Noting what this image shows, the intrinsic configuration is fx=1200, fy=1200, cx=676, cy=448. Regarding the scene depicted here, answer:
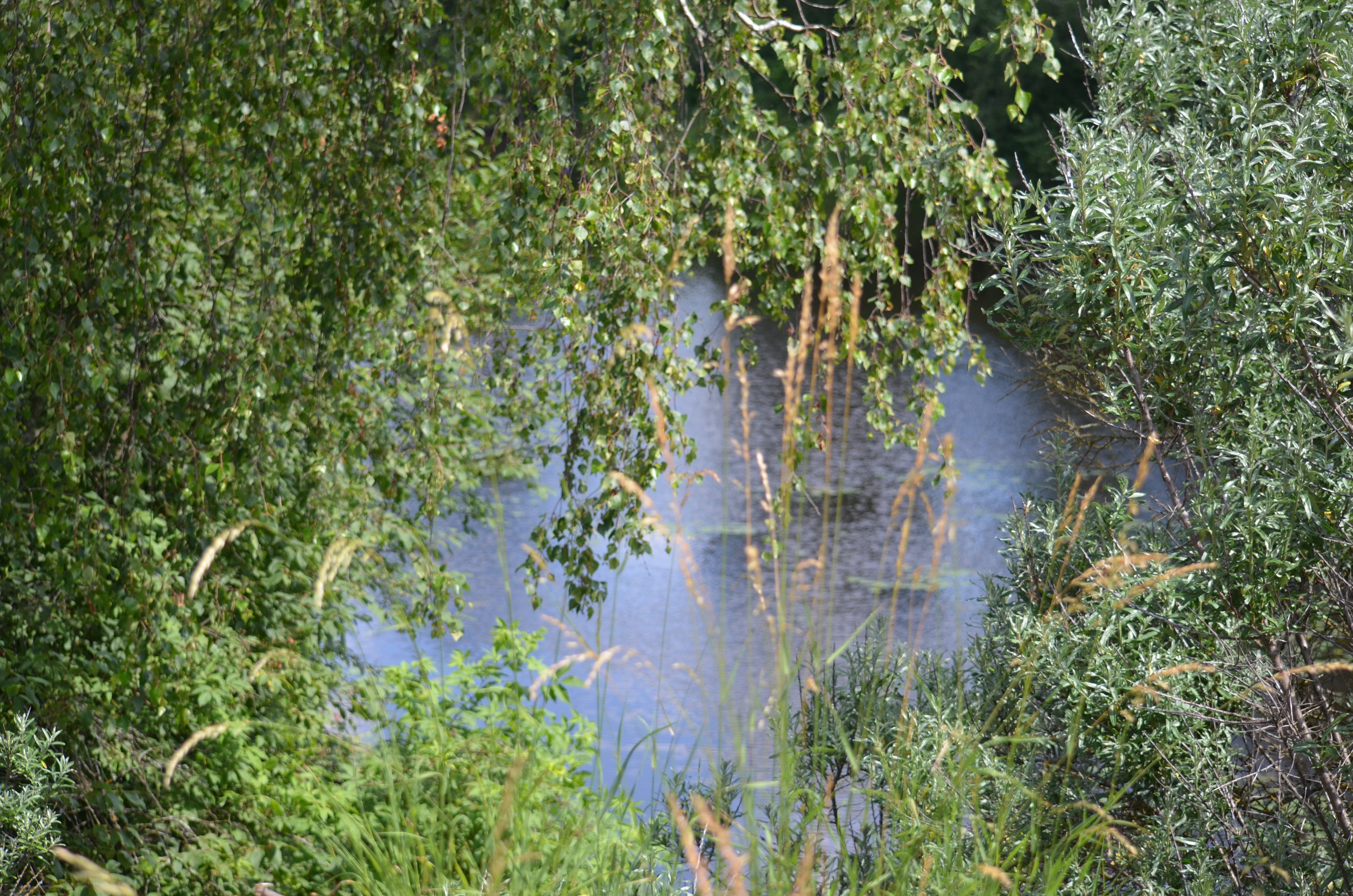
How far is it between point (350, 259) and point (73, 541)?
788 millimetres

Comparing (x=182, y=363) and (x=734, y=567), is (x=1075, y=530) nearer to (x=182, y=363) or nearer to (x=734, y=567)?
(x=182, y=363)

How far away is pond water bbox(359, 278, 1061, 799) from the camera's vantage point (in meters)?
4.56

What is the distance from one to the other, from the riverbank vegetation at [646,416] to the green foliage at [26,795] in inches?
0.8

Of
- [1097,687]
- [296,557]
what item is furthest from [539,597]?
[1097,687]

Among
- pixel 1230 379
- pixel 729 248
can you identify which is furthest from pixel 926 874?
pixel 1230 379

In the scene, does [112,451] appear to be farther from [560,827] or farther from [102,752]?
[560,827]

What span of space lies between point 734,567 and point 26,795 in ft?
16.7

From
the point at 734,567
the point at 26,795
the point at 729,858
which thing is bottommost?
the point at 729,858

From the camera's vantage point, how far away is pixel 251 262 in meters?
2.99

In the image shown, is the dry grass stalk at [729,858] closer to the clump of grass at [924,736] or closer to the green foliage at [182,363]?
the clump of grass at [924,736]

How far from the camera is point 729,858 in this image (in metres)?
1.29

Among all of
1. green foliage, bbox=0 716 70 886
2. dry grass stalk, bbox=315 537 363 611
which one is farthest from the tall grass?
green foliage, bbox=0 716 70 886

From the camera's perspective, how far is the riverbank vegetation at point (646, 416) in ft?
5.91

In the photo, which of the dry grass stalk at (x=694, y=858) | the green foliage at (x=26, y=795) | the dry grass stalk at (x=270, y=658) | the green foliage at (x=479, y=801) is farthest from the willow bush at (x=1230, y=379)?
the green foliage at (x=26, y=795)
